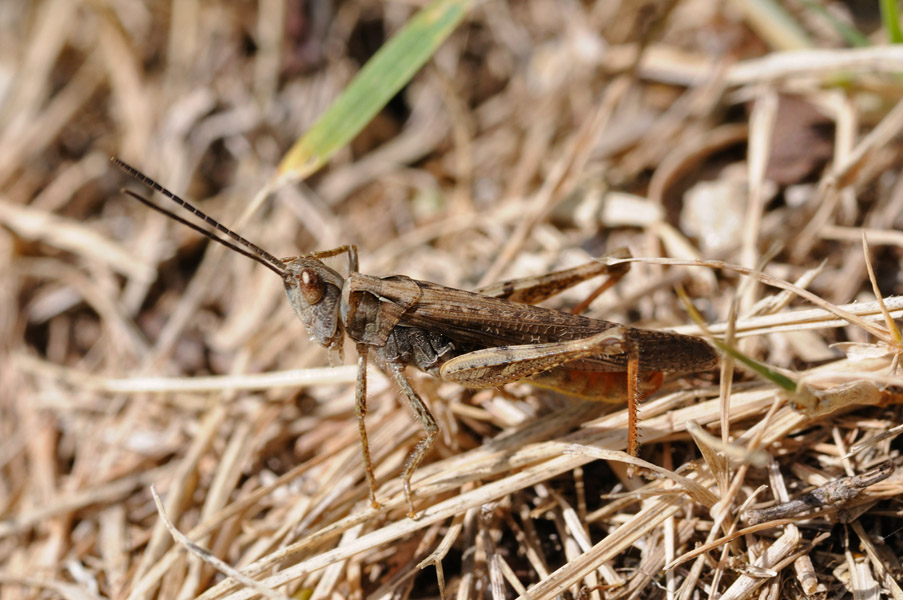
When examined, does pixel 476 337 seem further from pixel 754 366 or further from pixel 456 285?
pixel 754 366

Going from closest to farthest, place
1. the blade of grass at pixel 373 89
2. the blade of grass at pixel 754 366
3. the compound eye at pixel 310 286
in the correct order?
the blade of grass at pixel 754 366 → the compound eye at pixel 310 286 → the blade of grass at pixel 373 89

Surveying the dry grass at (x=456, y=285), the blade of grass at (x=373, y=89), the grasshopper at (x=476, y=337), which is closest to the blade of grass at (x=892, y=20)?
the dry grass at (x=456, y=285)

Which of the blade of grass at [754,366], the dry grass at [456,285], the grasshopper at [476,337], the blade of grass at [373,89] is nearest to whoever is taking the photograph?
the blade of grass at [754,366]

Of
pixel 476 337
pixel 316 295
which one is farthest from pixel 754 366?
pixel 316 295

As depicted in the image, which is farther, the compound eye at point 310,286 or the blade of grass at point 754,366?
the compound eye at point 310,286

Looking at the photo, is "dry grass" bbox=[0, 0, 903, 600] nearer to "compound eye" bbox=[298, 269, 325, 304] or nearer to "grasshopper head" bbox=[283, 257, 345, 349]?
"grasshopper head" bbox=[283, 257, 345, 349]

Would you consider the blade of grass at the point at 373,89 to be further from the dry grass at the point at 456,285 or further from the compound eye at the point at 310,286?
the dry grass at the point at 456,285
